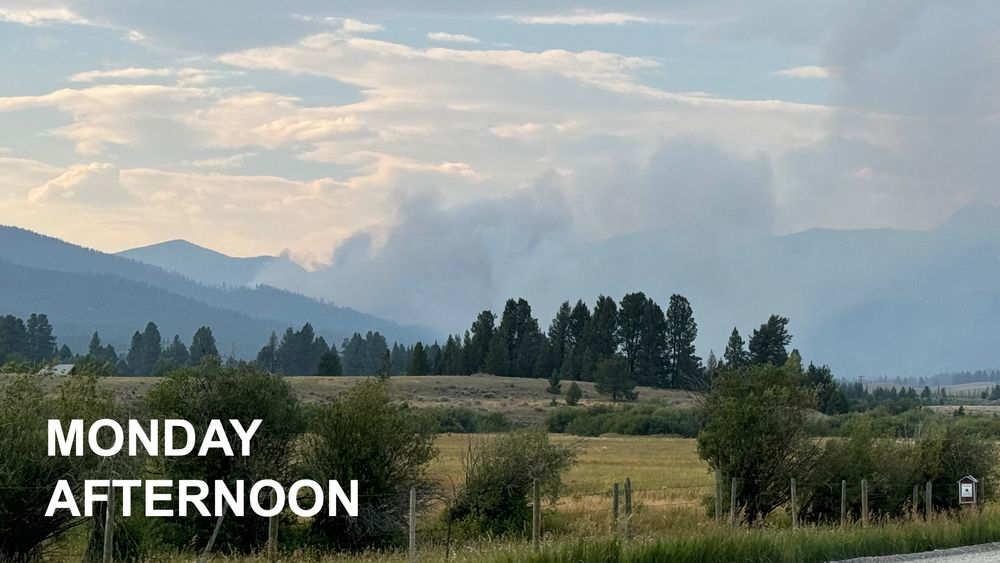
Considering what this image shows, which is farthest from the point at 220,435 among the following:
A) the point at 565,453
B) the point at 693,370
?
the point at 693,370

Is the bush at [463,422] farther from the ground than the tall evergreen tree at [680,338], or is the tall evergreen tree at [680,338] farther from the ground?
the tall evergreen tree at [680,338]

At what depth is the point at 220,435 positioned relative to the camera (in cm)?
2794

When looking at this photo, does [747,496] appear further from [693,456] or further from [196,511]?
[693,456]

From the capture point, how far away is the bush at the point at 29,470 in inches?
944

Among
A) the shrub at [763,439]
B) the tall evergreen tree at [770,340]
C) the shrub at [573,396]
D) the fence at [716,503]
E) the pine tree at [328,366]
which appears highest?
the tall evergreen tree at [770,340]

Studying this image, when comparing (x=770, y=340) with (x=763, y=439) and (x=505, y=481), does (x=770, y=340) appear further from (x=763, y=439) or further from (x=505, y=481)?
(x=505, y=481)

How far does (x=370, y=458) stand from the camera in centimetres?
2922

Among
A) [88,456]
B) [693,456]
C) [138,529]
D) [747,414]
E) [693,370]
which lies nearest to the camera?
[88,456]

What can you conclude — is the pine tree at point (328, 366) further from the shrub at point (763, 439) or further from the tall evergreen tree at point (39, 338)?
the shrub at point (763, 439)

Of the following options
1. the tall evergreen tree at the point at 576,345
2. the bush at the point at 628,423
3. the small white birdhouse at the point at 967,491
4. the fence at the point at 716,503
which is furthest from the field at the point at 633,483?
the tall evergreen tree at the point at 576,345

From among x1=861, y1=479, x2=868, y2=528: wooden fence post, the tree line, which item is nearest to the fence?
x1=861, y1=479, x2=868, y2=528: wooden fence post

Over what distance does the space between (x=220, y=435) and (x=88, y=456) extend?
3.66 metres

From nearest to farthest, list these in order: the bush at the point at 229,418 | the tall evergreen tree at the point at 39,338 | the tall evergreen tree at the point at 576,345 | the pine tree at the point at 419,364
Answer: the bush at the point at 229,418
the tall evergreen tree at the point at 576,345
the pine tree at the point at 419,364
the tall evergreen tree at the point at 39,338

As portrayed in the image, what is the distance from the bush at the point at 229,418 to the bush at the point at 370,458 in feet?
2.42
